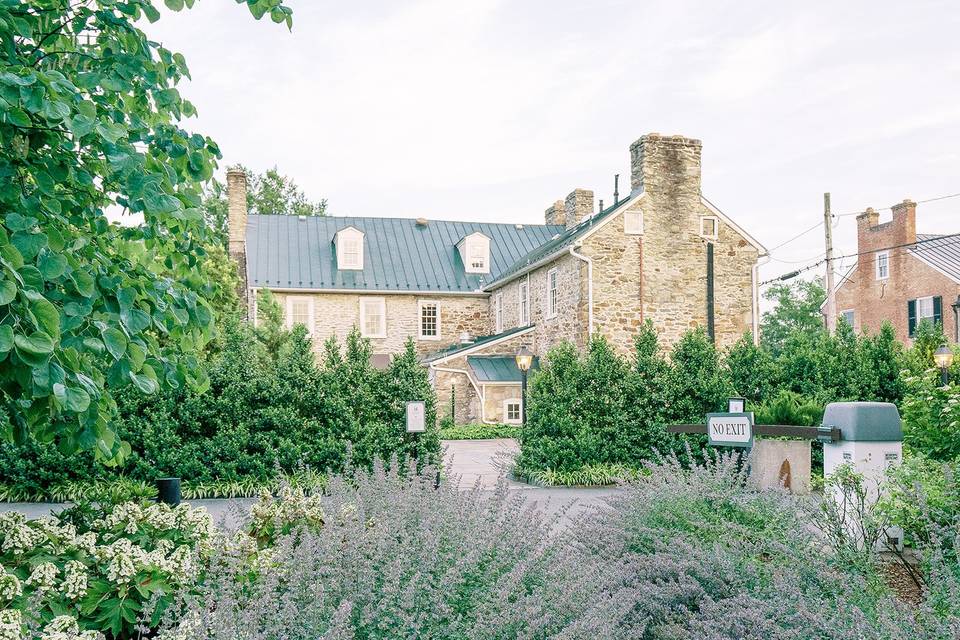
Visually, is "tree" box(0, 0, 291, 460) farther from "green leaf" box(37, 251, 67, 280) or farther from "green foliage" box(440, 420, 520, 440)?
"green foliage" box(440, 420, 520, 440)

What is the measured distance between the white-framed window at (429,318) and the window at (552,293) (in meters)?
7.11

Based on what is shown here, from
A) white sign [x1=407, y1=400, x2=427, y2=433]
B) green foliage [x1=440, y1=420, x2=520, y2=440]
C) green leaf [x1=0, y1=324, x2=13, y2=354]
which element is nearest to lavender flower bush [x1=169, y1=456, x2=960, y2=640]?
green leaf [x1=0, y1=324, x2=13, y2=354]

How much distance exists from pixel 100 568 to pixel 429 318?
24417mm

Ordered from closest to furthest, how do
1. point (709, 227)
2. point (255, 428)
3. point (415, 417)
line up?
point (415, 417) < point (255, 428) < point (709, 227)

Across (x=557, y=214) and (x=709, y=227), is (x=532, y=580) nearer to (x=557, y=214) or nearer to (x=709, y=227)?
(x=709, y=227)

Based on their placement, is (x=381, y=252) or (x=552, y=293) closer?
(x=552, y=293)

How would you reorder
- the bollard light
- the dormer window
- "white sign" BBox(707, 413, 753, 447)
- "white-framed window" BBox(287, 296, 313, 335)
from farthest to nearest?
the dormer window
"white-framed window" BBox(287, 296, 313, 335)
the bollard light
"white sign" BBox(707, 413, 753, 447)

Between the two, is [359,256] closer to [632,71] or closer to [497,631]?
[632,71]

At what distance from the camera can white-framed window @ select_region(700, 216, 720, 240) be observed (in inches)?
776

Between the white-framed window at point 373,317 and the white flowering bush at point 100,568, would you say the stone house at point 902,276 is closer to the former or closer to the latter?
the white-framed window at point 373,317

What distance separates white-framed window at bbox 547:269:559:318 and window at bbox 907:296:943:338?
48.2ft

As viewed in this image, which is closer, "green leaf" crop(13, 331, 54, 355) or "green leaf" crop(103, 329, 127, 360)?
"green leaf" crop(13, 331, 54, 355)

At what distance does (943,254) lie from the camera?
2838 cm

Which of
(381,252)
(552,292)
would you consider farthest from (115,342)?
(381,252)
